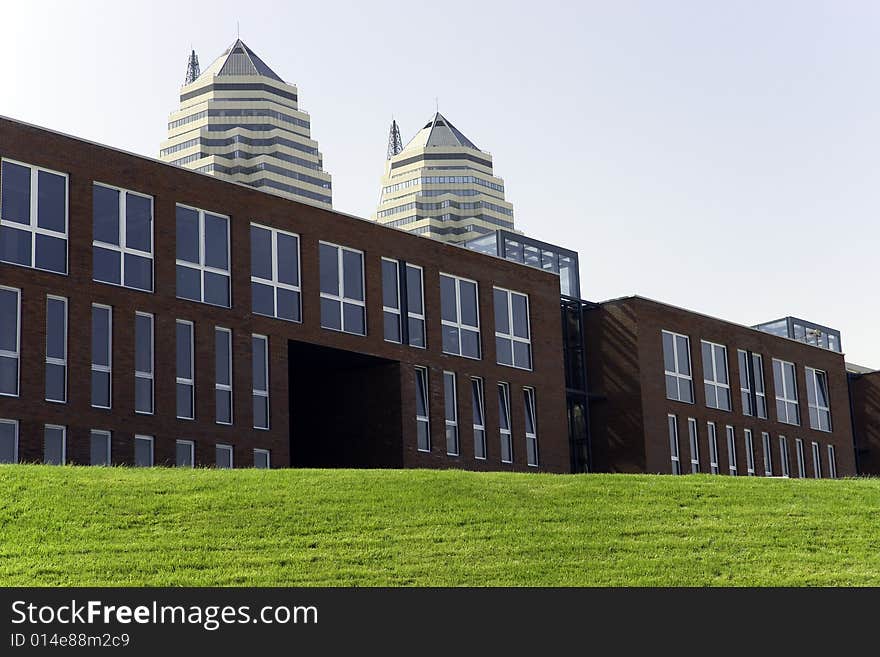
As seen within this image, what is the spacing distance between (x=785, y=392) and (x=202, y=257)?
A: 2457 cm

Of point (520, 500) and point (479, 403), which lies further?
point (479, 403)

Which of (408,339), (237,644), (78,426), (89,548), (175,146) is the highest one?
(175,146)

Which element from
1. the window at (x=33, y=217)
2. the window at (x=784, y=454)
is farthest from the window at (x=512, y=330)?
the window at (x=33, y=217)

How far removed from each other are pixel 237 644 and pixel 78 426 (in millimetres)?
16258

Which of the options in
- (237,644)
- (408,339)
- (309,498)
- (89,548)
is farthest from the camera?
(408,339)

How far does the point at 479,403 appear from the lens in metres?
37.2

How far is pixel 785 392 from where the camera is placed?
48312mm

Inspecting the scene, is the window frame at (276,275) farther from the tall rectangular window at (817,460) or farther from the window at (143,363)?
the tall rectangular window at (817,460)

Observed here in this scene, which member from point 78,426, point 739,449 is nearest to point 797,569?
point 78,426

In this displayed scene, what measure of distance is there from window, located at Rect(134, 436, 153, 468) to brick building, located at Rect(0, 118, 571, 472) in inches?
1.3

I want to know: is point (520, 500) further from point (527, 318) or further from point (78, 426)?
point (527, 318)

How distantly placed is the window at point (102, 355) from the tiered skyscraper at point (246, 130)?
126418 millimetres

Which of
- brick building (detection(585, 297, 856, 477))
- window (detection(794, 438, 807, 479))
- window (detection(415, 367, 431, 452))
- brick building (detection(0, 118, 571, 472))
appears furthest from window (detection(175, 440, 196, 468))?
window (detection(794, 438, 807, 479))

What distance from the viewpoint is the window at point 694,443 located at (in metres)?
43.6
